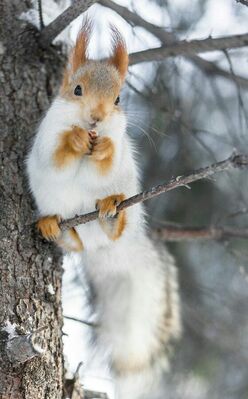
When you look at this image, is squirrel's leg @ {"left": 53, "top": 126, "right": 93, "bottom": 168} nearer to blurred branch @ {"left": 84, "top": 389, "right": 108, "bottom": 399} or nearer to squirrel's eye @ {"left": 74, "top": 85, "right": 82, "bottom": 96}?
squirrel's eye @ {"left": 74, "top": 85, "right": 82, "bottom": 96}

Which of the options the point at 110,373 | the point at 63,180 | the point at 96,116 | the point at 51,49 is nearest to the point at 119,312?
the point at 110,373

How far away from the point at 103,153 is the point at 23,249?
397mm

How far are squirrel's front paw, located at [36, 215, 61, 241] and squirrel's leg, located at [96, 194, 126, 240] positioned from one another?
15cm

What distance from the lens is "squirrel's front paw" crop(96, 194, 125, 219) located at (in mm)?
2049

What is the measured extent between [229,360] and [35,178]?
6.55 feet

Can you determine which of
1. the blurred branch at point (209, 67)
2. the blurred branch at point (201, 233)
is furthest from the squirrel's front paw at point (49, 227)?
the blurred branch at point (209, 67)

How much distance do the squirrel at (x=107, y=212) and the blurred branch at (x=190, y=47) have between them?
0.67 ft

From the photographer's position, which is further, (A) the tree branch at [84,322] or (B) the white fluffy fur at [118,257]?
(A) the tree branch at [84,322]

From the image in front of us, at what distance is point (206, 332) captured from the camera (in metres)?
3.56

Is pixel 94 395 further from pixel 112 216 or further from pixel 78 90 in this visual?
pixel 78 90

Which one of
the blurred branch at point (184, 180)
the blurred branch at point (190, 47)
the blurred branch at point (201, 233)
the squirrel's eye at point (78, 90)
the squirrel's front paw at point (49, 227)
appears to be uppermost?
the blurred branch at point (190, 47)

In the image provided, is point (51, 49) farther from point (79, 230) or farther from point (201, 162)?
point (201, 162)

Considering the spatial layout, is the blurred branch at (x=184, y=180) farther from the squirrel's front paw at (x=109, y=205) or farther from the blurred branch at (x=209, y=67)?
the blurred branch at (x=209, y=67)

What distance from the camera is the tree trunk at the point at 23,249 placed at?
193 cm
